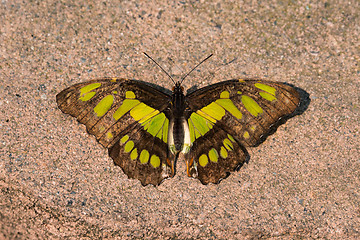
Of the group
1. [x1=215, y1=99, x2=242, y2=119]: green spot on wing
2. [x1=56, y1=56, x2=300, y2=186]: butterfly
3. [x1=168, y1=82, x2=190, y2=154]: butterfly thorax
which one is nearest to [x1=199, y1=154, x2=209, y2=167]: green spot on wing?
[x1=56, y1=56, x2=300, y2=186]: butterfly

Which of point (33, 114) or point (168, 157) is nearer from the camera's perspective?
point (168, 157)

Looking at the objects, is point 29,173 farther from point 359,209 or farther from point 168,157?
point 359,209

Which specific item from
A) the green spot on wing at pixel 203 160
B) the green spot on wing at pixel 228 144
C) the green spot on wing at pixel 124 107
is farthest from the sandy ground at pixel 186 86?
the green spot on wing at pixel 124 107

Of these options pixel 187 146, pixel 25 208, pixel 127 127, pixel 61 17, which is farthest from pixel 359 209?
pixel 61 17

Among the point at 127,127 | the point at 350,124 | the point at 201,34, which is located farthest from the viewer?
the point at 201,34

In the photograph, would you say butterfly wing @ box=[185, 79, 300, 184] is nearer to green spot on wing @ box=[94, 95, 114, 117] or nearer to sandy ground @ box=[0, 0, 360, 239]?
sandy ground @ box=[0, 0, 360, 239]

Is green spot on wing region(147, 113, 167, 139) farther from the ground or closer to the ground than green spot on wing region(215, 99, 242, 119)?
closer to the ground

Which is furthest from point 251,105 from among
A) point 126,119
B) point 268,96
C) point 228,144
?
point 126,119
